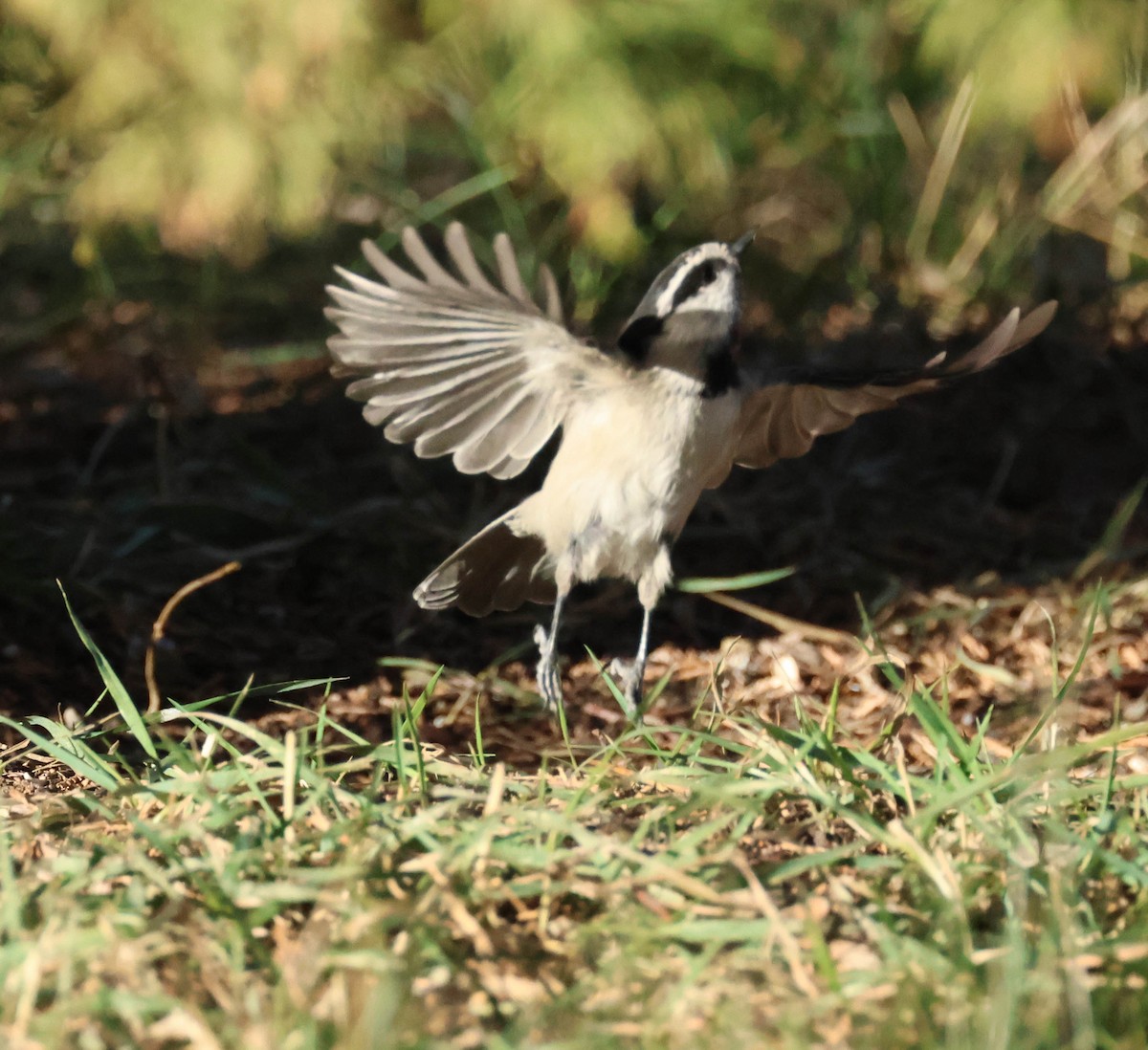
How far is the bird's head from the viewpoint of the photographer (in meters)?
2.81

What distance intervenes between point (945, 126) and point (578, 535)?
3.25 meters

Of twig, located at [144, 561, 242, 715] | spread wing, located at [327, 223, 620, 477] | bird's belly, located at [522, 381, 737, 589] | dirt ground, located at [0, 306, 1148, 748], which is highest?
spread wing, located at [327, 223, 620, 477]

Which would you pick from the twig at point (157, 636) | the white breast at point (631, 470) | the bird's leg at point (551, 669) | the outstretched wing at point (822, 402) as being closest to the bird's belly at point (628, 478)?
the white breast at point (631, 470)

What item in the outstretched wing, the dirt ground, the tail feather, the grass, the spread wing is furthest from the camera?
the dirt ground

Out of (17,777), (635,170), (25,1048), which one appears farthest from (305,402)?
(25,1048)

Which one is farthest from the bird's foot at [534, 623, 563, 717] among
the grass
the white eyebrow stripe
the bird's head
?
the white eyebrow stripe

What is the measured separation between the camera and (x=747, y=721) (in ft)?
8.03

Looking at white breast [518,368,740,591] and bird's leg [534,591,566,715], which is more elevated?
white breast [518,368,740,591]

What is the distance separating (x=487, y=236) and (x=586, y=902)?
378 cm

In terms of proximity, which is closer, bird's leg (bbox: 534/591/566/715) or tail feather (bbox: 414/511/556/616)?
bird's leg (bbox: 534/591/566/715)

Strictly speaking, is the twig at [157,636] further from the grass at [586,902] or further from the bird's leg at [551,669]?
the bird's leg at [551,669]

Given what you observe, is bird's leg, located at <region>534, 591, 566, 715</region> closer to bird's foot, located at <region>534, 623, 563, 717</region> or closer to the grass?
bird's foot, located at <region>534, 623, 563, 717</region>

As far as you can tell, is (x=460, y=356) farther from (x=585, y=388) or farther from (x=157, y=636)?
(x=157, y=636)

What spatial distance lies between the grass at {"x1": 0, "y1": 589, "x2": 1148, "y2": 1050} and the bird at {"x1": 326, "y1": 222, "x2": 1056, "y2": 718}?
1.73 ft
